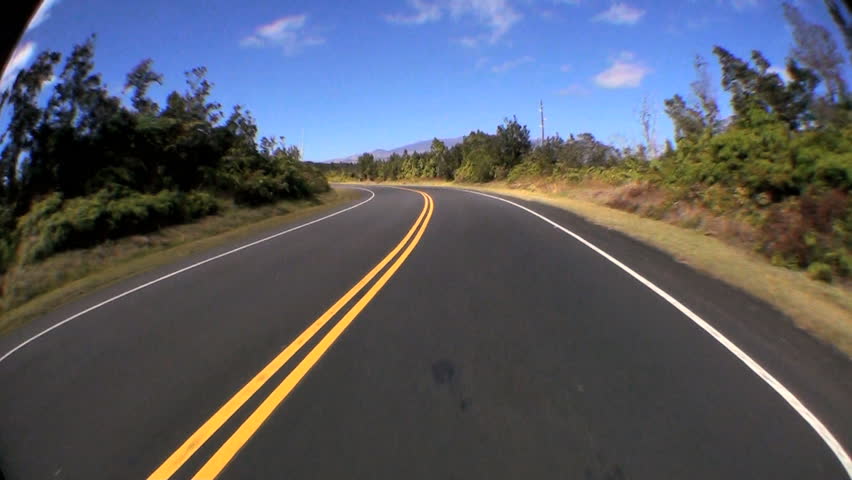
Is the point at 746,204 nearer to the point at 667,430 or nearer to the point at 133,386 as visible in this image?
the point at 667,430

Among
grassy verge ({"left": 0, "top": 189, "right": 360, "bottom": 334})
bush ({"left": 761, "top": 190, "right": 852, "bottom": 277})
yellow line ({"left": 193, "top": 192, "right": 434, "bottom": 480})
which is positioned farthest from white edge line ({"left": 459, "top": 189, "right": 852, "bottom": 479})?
grassy verge ({"left": 0, "top": 189, "right": 360, "bottom": 334})

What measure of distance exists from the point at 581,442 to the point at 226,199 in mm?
25994

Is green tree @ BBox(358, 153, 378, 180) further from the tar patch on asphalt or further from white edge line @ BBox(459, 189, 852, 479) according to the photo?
the tar patch on asphalt

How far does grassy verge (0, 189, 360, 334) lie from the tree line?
0.35 m

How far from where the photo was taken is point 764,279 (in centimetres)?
1021

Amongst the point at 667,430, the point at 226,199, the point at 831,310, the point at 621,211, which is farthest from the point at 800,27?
the point at 226,199

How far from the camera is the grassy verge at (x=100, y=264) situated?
11.4m

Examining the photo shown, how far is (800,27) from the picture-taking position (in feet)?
34.3

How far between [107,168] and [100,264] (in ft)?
14.7

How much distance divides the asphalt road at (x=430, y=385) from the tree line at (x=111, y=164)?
2667mm

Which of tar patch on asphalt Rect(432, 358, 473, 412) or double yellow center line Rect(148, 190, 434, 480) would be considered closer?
double yellow center line Rect(148, 190, 434, 480)

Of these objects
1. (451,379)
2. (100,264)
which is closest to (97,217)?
(100,264)

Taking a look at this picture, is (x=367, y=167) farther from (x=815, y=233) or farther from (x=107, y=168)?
(x=815, y=233)

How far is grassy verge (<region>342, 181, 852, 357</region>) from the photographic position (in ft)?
25.0
